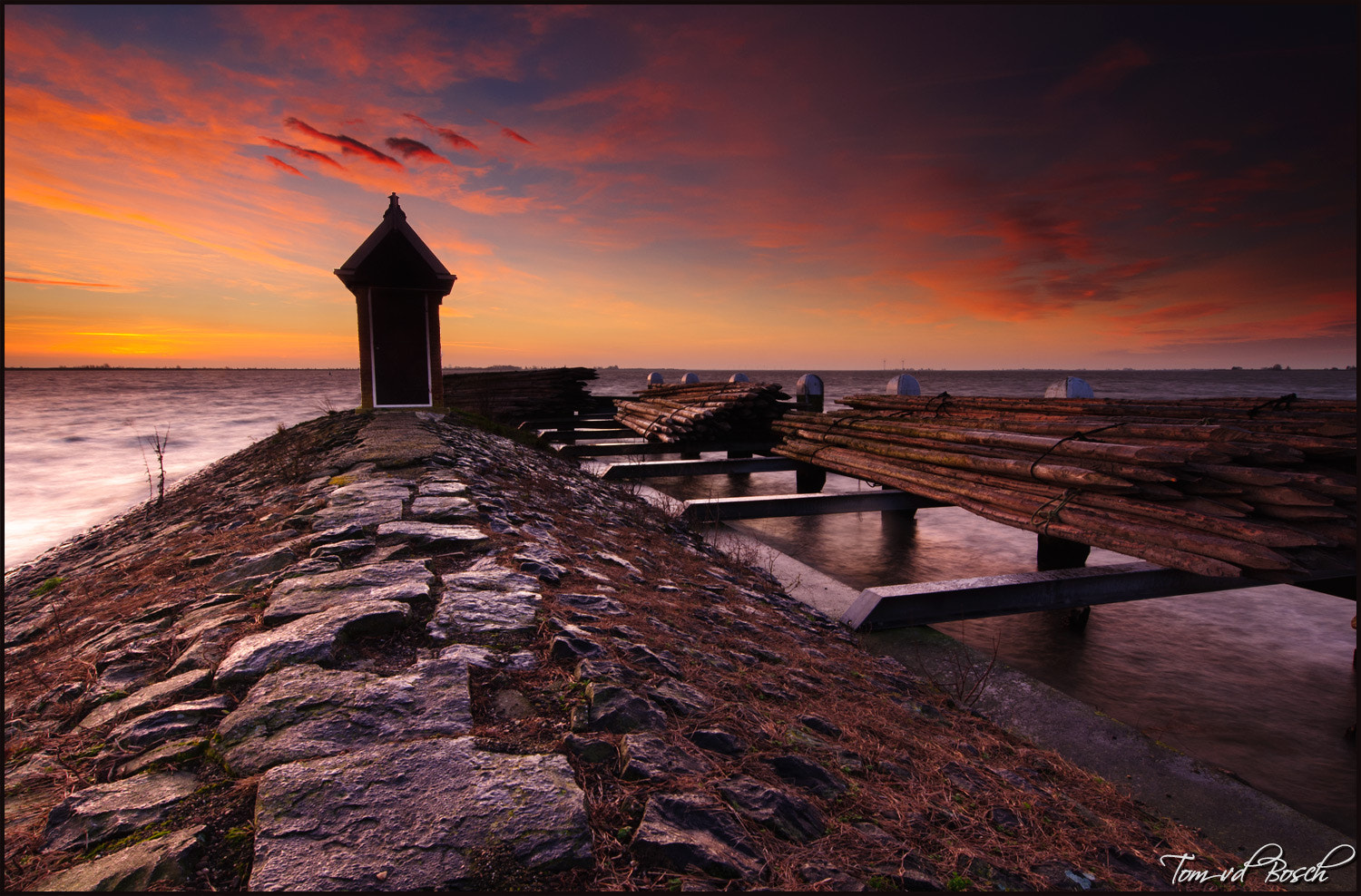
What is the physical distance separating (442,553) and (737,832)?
2524mm

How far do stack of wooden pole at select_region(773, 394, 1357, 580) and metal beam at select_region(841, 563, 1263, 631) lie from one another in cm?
28

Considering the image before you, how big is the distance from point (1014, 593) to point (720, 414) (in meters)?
8.06

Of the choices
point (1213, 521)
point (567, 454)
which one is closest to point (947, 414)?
point (1213, 521)

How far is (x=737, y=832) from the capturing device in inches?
70.4

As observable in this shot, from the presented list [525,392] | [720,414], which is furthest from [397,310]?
[525,392]

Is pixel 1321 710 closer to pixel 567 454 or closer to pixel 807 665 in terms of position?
pixel 807 665

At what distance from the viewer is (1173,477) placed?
4746 millimetres

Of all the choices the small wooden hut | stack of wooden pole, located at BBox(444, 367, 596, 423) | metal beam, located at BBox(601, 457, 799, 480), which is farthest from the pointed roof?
stack of wooden pole, located at BBox(444, 367, 596, 423)

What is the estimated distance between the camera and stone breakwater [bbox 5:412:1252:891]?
1.59 meters

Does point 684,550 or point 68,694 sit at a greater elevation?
point 68,694

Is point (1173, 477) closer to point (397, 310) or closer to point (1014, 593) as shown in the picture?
point (1014, 593)

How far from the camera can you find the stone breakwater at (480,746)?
1.59 m

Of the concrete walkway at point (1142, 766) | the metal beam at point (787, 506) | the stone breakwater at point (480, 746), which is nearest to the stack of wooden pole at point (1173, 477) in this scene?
the metal beam at point (787, 506)

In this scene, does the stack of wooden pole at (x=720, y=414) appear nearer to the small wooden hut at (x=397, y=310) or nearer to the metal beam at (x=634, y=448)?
the metal beam at (x=634, y=448)
